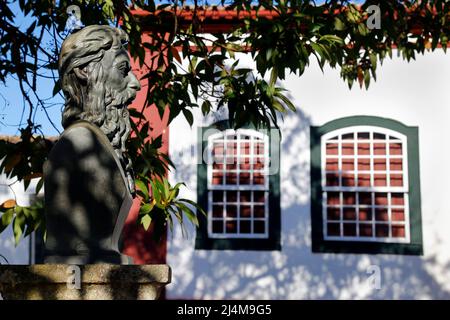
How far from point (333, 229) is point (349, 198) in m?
0.51

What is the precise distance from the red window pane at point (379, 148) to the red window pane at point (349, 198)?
26.8 inches

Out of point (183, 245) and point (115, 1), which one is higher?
point (115, 1)

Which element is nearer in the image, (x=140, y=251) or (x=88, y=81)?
(x=88, y=81)

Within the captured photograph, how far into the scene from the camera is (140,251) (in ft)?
35.5

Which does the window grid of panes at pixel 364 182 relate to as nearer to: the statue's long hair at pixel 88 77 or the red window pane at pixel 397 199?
the red window pane at pixel 397 199

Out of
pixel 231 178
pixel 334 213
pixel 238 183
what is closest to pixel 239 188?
pixel 238 183

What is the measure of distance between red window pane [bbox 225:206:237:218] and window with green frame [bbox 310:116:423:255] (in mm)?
1108

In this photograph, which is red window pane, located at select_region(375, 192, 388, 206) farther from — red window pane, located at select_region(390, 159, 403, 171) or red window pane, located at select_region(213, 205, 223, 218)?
red window pane, located at select_region(213, 205, 223, 218)

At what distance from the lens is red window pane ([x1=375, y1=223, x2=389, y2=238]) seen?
11.1 meters

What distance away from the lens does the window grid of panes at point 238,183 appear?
11.1 m

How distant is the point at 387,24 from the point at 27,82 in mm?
2884

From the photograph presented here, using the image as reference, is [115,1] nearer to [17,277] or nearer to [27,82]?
[27,82]

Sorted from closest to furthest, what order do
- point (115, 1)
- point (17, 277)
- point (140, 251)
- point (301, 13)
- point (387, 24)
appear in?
point (17, 277), point (301, 13), point (387, 24), point (115, 1), point (140, 251)
